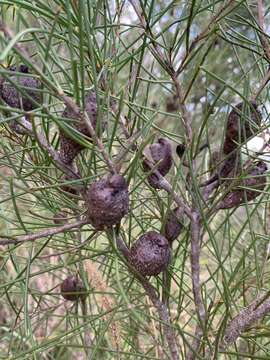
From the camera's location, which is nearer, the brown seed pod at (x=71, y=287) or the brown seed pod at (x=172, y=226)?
the brown seed pod at (x=172, y=226)

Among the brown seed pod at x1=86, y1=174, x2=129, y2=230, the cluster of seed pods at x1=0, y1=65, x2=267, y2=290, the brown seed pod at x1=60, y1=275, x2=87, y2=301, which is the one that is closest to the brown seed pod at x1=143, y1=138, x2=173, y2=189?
the cluster of seed pods at x1=0, y1=65, x2=267, y2=290

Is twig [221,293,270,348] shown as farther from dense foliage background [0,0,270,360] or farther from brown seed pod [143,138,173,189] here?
brown seed pod [143,138,173,189]

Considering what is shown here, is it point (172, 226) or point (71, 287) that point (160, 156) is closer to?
point (172, 226)

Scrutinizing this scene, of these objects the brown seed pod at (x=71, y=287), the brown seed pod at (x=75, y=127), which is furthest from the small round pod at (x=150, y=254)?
the brown seed pod at (x=71, y=287)

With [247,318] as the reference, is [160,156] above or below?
above

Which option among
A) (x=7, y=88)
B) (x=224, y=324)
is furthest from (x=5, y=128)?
(x=224, y=324)

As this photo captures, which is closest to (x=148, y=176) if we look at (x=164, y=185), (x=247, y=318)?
(x=164, y=185)

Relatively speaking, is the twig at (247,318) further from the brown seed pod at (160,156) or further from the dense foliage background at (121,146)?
the brown seed pod at (160,156)
